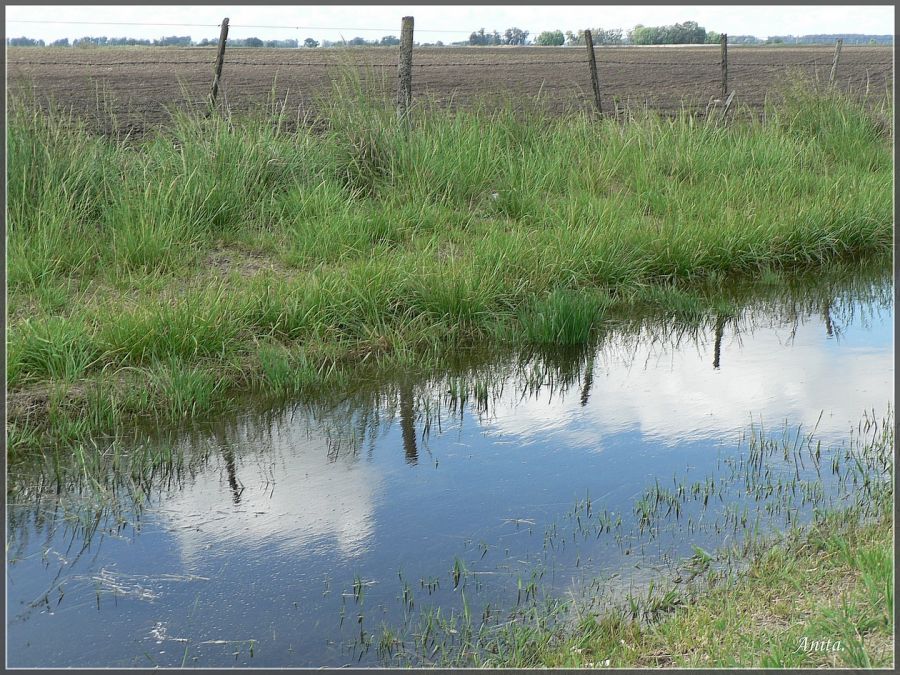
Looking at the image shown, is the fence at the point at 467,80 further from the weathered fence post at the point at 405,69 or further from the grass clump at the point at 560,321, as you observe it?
the grass clump at the point at 560,321

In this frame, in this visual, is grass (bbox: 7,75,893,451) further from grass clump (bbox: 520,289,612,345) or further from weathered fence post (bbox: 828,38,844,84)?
weathered fence post (bbox: 828,38,844,84)

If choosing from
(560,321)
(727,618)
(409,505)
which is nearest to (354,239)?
(560,321)

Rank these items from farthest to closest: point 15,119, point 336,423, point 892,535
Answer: point 15,119 → point 336,423 → point 892,535

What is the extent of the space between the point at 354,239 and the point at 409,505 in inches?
152

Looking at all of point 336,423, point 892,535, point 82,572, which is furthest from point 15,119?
point 892,535

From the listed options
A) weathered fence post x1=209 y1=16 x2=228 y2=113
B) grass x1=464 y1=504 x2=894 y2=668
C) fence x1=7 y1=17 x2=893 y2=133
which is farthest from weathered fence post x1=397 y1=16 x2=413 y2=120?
grass x1=464 y1=504 x2=894 y2=668

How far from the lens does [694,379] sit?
6.18 m

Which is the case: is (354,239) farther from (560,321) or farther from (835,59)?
(835,59)

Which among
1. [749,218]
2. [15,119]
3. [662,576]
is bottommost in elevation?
[662,576]

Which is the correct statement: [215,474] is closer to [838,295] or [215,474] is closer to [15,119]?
[15,119]

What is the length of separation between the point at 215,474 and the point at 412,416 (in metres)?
1.34

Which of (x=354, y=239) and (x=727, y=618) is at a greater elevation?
(x=354, y=239)

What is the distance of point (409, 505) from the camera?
4398 mm

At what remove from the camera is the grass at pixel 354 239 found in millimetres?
5879
